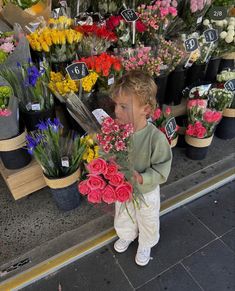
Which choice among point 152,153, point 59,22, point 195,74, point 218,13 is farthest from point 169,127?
point 218,13

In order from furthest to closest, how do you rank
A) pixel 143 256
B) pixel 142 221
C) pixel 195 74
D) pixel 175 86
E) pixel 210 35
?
pixel 195 74 < pixel 175 86 < pixel 210 35 < pixel 143 256 < pixel 142 221

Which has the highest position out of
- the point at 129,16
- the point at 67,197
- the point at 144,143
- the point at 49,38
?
the point at 129,16

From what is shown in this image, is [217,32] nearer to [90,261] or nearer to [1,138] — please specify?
[1,138]

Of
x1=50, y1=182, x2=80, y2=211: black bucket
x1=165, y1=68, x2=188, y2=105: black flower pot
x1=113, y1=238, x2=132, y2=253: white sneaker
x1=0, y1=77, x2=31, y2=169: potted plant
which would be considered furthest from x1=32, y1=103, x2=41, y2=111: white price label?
x1=165, y1=68, x2=188, y2=105: black flower pot

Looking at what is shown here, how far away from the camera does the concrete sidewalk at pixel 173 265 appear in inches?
66.4

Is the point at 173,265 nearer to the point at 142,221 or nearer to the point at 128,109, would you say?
the point at 142,221

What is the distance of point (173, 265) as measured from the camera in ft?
5.85

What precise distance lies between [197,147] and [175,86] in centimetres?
56

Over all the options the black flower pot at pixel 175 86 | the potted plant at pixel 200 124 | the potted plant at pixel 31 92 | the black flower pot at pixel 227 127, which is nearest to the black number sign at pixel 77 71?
the potted plant at pixel 31 92

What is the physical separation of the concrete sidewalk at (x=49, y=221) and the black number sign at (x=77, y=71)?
92 centimetres

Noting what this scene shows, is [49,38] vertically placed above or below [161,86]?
above

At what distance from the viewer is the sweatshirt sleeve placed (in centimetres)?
136

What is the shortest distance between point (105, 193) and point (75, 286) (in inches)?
34.3

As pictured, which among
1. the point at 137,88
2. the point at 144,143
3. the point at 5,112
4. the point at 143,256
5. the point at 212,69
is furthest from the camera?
the point at 212,69
